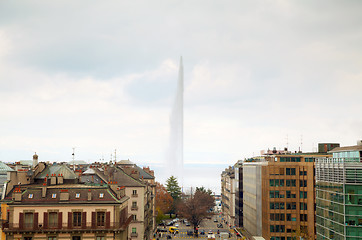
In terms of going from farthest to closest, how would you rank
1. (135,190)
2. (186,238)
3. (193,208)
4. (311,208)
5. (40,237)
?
(193,208)
(186,238)
(311,208)
(135,190)
(40,237)

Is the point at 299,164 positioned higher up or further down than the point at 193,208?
higher up

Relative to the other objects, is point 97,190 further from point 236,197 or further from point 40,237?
point 236,197

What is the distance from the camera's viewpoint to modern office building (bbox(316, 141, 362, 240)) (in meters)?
59.2

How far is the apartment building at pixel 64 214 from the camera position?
57125 millimetres

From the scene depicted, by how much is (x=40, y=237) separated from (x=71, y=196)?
7.16 meters

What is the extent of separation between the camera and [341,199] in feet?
200

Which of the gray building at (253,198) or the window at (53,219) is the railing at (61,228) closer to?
the window at (53,219)

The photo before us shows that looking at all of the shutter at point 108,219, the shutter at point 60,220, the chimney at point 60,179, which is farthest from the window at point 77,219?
the chimney at point 60,179

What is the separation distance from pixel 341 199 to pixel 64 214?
42.5m

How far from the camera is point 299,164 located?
96.9m

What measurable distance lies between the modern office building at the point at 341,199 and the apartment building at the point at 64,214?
111ft

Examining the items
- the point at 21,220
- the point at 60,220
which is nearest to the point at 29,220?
the point at 21,220

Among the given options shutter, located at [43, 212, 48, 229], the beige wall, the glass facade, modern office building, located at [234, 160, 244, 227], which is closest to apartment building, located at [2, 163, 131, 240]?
shutter, located at [43, 212, 48, 229]

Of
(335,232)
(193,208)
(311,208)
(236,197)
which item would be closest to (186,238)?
(193,208)
